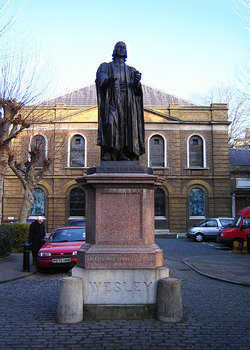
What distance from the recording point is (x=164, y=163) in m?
30.9

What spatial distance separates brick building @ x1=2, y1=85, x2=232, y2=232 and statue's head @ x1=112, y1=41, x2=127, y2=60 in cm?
2398

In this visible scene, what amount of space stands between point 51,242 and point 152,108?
2132cm

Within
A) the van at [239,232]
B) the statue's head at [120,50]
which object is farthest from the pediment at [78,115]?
the statue's head at [120,50]

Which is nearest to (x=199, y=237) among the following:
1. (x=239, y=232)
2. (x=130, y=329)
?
(x=239, y=232)

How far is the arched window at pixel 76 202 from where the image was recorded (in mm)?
30031

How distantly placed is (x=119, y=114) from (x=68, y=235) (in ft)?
24.4

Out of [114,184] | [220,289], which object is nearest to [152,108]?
[220,289]

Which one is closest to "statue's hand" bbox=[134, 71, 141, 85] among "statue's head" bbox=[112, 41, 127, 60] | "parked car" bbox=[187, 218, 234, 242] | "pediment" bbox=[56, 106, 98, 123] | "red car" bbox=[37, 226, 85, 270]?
"statue's head" bbox=[112, 41, 127, 60]

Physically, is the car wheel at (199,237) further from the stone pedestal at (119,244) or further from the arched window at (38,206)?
the stone pedestal at (119,244)

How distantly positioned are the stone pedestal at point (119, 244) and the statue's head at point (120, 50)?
2.03 metres

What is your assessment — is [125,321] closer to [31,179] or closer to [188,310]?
[188,310]

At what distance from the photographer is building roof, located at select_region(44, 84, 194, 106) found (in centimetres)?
3397

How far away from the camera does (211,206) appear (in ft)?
99.2

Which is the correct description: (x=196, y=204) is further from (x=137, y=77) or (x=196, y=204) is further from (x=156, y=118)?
(x=137, y=77)
